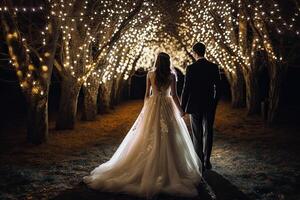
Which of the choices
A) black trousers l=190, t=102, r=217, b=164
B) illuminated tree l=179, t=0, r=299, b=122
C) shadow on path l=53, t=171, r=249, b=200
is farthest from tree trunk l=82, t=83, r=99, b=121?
shadow on path l=53, t=171, r=249, b=200

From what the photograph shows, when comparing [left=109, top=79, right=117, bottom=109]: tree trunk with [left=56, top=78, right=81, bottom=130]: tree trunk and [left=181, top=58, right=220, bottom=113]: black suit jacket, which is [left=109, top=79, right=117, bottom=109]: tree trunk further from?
[left=181, top=58, right=220, bottom=113]: black suit jacket

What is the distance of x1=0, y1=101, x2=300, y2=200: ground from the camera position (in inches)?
244

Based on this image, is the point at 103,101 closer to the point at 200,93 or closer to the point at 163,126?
the point at 200,93

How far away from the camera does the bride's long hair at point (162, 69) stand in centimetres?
675

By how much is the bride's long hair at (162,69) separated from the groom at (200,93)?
0.57 m

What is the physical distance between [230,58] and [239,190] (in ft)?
45.9

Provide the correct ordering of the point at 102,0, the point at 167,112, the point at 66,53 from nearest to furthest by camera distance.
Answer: the point at 167,112
the point at 66,53
the point at 102,0

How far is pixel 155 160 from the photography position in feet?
20.3

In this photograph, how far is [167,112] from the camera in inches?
266

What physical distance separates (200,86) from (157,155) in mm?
1700

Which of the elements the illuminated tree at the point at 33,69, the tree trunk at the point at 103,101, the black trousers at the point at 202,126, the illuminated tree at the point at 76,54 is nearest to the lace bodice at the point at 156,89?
the black trousers at the point at 202,126

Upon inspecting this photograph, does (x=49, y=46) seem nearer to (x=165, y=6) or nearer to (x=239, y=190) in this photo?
(x=239, y=190)

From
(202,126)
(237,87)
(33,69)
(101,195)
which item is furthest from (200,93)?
(237,87)

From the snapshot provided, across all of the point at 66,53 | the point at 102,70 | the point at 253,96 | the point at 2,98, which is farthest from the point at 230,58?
the point at 2,98
